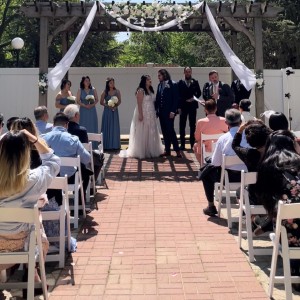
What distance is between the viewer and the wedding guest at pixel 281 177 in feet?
11.0

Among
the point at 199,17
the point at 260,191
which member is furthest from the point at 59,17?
the point at 260,191

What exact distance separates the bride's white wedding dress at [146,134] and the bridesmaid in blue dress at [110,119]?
0.74 meters

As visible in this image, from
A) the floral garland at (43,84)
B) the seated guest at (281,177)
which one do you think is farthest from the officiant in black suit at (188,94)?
the seated guest at (281,177)

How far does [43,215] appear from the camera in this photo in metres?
3.95

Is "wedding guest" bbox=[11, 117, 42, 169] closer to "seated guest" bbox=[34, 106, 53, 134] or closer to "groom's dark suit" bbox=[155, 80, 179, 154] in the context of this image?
"seated guest" bbox=[34, 106, 53, 134]

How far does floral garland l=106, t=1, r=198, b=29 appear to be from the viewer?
9.91 meters

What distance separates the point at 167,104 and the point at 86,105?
186 centimetres

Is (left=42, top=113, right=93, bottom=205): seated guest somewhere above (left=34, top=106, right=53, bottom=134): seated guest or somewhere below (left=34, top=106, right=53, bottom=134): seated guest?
below

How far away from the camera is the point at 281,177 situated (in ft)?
11.2

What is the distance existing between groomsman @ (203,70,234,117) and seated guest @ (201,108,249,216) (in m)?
4.33

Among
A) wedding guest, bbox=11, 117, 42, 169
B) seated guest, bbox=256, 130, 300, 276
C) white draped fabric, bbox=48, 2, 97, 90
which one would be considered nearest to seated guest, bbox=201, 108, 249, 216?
seated guest, bbox=256, 130, 300, 276

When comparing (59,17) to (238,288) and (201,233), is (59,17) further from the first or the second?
(238,288)

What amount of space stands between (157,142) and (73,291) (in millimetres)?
7079

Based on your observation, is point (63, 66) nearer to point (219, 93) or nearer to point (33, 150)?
point (219, 93)
